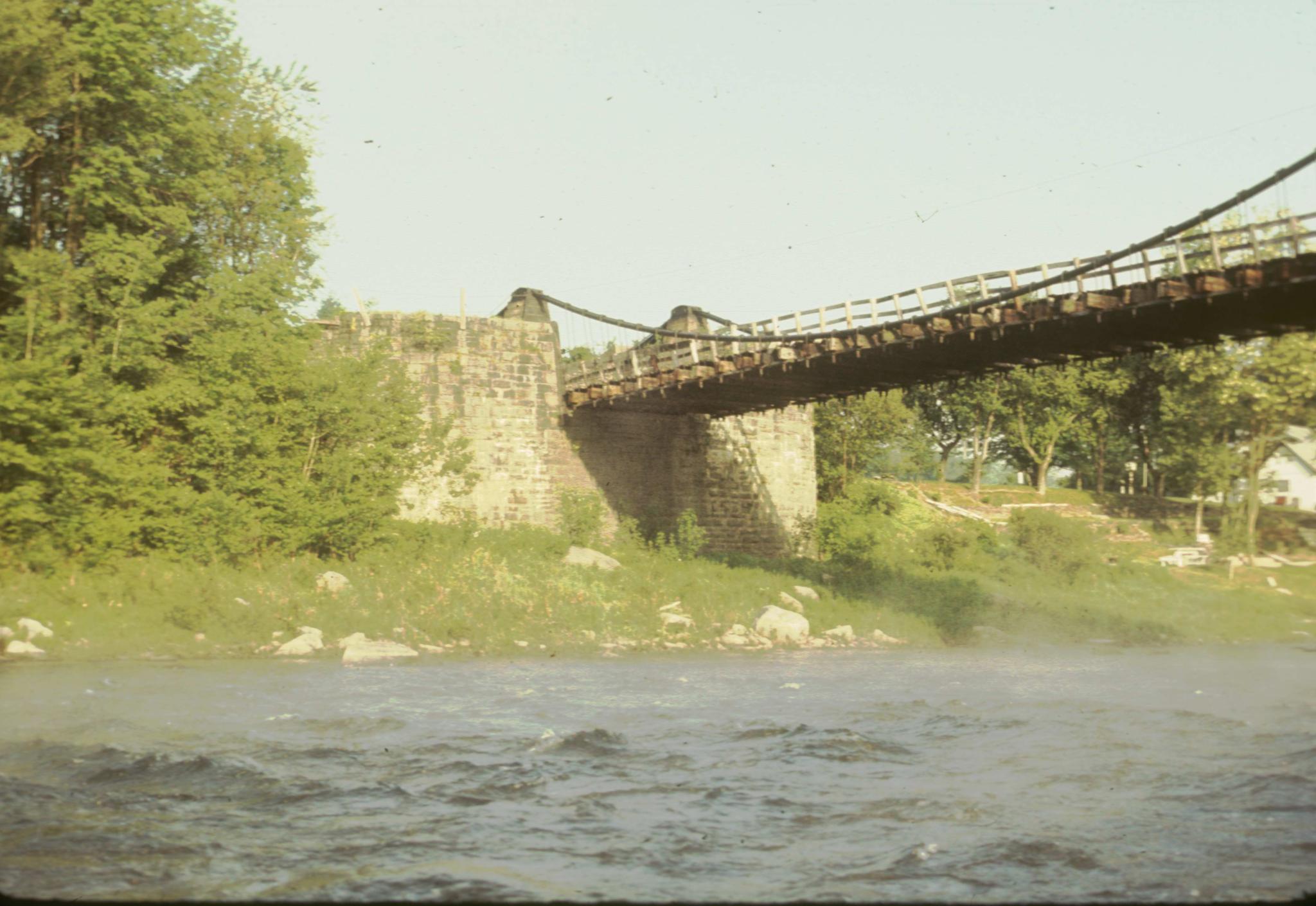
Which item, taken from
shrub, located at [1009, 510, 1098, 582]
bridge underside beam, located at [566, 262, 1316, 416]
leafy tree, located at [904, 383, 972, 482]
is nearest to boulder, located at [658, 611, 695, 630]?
bridge underside beam, located at [566, 262, 1316, 416]

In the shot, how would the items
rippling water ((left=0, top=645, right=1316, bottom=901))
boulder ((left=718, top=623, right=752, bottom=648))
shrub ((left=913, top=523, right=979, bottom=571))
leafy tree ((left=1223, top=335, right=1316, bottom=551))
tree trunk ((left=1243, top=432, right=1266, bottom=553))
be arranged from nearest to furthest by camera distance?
1. rippling water ((left=0, top=645, right=1316, bottom=901))
2. boulder ((left=718, top=623, right=752, bottom=648))
3. shrub ((left=913, top=523, right=979, bottom=571))
4. leafy tree ((left=1223, top=335, right=1316, bottom=551))
5. tree trunk ((left=1243, top=432, right=1266, bottom=553))

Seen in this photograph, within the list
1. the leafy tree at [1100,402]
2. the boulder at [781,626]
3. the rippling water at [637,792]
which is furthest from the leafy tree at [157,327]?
the leafy tree at [1100,402]

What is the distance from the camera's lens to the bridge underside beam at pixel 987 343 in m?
18.9

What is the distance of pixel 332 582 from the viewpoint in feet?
75.2

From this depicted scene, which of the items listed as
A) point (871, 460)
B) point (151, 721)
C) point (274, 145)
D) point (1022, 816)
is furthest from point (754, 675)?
point (871, 460)

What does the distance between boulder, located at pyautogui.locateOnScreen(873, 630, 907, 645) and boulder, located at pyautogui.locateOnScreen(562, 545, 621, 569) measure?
6465 mm

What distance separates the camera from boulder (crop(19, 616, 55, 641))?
1788 centimetres

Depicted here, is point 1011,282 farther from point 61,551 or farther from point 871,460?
point 871,460

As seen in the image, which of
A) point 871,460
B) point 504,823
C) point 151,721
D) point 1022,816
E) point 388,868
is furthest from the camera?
point 871,460

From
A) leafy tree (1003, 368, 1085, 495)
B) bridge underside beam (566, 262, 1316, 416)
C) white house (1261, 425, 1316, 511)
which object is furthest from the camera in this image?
white house (1261, 425, 1316, 511)

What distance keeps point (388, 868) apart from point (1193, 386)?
1771 inches

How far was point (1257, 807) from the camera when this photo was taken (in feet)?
25.5

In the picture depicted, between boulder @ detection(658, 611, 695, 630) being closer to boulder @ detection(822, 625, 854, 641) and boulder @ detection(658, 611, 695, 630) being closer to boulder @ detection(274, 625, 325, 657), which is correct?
boulder @ detection(822, 625, 854, 641)

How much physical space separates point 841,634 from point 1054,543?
545 inches
